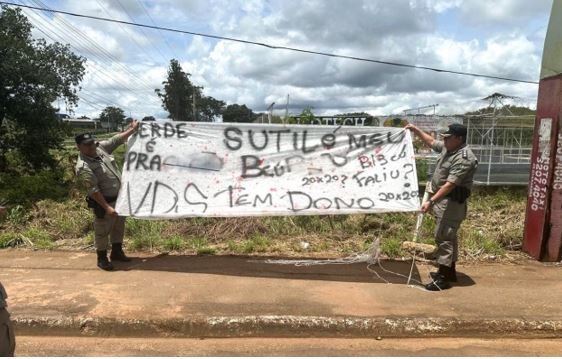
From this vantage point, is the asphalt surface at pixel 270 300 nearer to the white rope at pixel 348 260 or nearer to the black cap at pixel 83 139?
the white rope at pixel 348 260

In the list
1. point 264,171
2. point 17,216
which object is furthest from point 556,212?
point 17,216

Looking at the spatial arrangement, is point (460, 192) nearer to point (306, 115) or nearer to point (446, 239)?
point (446, 239)

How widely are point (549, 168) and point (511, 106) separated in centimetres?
1292

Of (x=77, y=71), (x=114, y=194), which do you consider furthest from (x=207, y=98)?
(x=114, y=194)

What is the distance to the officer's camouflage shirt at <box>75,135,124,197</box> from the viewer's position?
207 inches

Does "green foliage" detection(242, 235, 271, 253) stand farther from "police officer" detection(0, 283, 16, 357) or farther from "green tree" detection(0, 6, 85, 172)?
"green tree" detection(0, 6, 85, 172)

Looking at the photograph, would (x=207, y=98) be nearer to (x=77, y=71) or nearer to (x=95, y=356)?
(x=77, y=71)

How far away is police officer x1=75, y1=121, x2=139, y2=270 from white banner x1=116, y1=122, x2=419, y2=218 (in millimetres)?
Result: 147

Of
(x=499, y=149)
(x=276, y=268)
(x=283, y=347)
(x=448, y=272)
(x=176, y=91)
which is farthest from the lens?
Result: (x=176, y=91)

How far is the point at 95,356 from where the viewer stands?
3795mm

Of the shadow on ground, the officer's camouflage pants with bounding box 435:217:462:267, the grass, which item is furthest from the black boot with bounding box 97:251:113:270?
the officer's camouflage pants with bounding box 435:217:462:267

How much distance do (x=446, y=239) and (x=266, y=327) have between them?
2.19m

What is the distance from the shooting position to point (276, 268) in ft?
18.6

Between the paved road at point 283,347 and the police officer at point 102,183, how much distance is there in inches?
61.5
